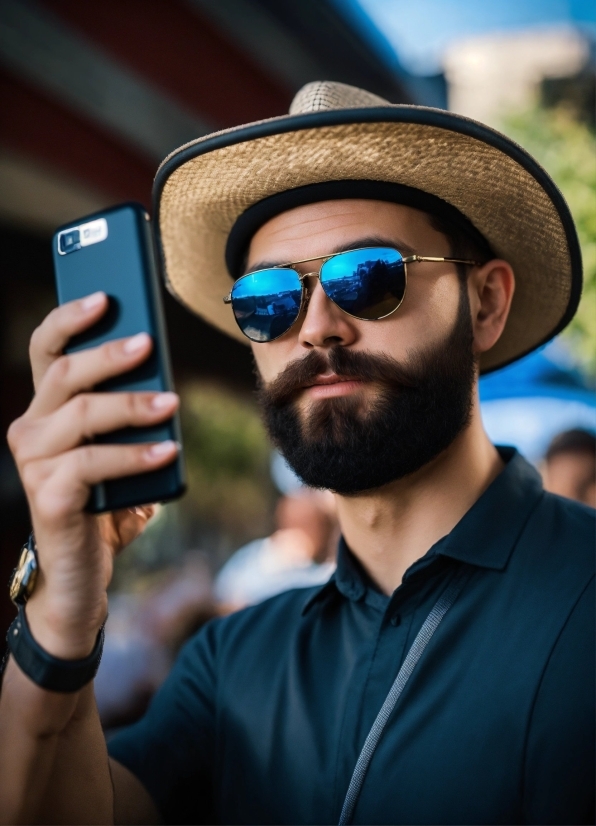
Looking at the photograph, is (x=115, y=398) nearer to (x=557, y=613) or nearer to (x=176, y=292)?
(x=557, y=613)

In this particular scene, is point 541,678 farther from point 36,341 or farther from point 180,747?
point 36,341

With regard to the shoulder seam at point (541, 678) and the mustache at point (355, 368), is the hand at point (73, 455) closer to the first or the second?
the mustache at point (355, 368)

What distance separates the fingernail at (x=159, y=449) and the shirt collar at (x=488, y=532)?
0.81m

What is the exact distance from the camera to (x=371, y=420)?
1752 millimetres

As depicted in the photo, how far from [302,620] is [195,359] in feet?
18.2

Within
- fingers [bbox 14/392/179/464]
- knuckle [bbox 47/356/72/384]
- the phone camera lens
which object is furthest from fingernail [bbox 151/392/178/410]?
the phone camera lens

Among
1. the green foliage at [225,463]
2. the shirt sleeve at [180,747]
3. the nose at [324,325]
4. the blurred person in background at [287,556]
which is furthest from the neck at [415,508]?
the green foliage at [225,463]

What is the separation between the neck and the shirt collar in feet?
0.17

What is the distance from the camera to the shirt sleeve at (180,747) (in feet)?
6.38

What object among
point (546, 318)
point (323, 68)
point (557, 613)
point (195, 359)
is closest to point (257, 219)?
point (546, 318)

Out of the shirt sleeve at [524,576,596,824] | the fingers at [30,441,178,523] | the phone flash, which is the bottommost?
the shirt sleeve at [524,576,596,824]

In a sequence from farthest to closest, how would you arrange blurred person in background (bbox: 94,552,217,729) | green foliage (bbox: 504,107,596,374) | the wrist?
green foliage (bbox: 504,107,596,374) → blurred person in background (bbox: 94,552,217,729) → the wrist

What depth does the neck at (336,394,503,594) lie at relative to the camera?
A: 1.83 metres

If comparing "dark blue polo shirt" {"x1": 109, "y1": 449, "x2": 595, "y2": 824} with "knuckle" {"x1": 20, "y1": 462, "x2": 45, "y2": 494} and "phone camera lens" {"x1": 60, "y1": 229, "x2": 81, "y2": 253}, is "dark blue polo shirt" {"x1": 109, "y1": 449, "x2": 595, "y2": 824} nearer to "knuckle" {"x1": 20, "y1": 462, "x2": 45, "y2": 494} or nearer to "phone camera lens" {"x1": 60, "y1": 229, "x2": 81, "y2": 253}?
"knuckle" {"x1": 20, "y1": 462, "x2": 45, "y2": 494}
